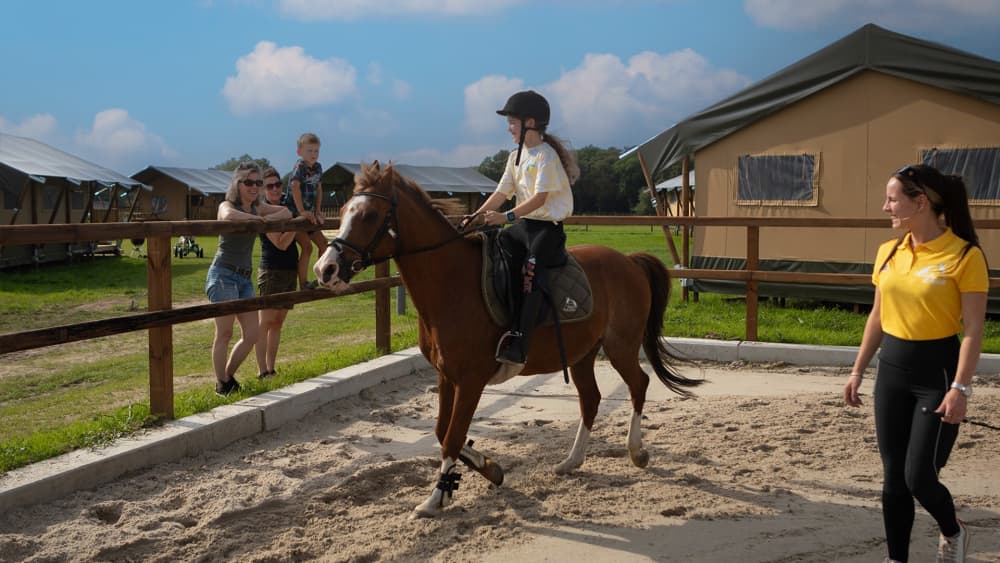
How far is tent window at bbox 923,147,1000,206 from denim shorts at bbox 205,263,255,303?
956 centimetres

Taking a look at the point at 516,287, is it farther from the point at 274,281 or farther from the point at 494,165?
the point at 494,165

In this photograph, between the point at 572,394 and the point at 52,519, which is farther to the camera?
the point at 572,394

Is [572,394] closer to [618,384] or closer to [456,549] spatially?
[618,384]

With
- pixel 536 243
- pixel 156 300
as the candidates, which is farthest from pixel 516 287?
pixel 156 300

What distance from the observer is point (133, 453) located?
503 cm

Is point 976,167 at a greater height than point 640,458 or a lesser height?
greater

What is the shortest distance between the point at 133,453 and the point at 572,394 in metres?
3.80

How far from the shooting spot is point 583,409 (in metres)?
5.45

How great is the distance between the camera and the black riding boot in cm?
475

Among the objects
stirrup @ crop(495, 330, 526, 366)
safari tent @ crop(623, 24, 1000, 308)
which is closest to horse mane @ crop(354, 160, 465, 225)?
stirrup @ crop(495, 330, 526, 366)

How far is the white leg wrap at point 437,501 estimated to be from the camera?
14.5 ft

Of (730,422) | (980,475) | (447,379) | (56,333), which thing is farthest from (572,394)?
(56,333)

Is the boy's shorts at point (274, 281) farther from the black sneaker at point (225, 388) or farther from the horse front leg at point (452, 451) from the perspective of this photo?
the horse front leg at point (452, 451)

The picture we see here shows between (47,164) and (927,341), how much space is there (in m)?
27.4
